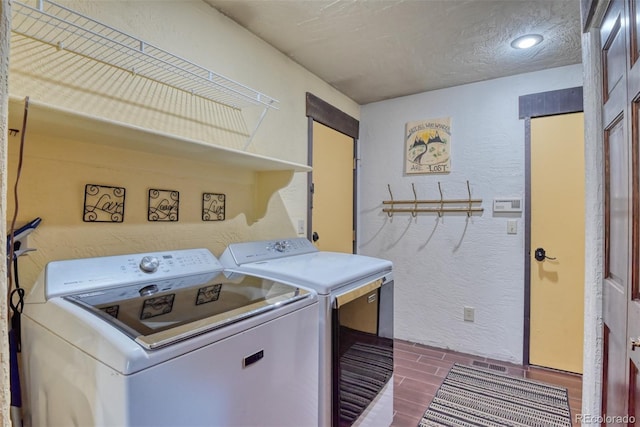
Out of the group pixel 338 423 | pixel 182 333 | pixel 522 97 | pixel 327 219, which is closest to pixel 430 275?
pixel 327 219

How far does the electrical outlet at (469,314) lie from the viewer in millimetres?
2705

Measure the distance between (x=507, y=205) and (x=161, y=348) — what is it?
2.60 meters

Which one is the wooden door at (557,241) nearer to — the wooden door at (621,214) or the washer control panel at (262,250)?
the wooden door at (621,214)

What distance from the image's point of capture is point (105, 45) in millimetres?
1252

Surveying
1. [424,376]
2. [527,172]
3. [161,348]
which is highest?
[527,172]

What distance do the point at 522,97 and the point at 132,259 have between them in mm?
2799

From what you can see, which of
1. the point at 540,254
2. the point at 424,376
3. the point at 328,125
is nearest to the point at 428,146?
the point at 328,125

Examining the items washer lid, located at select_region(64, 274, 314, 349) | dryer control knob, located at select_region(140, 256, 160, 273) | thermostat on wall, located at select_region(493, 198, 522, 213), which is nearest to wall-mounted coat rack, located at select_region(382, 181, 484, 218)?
thermostat on wall, located at select_region(493, 198, 522, 213)

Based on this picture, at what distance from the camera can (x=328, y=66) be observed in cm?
236

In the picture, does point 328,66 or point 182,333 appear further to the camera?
point 328,66

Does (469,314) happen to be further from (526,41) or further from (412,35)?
(412,35)

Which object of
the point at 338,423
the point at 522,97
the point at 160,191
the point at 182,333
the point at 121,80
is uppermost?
the point at 522,97

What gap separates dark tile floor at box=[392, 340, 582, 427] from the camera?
6.49 ft

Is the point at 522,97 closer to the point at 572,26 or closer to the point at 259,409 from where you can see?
the point at 572,26
